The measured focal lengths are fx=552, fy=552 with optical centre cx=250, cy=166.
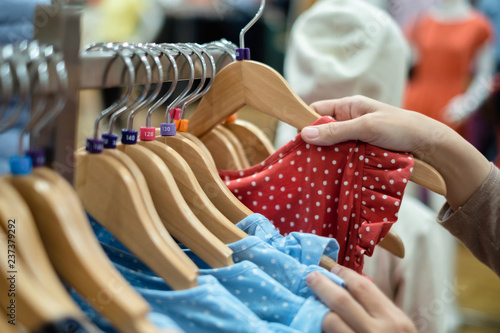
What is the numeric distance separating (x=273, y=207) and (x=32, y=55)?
17.6 inches

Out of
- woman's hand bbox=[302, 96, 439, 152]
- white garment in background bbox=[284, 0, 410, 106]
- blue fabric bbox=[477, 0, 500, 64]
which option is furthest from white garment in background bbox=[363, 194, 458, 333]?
blue fabric bbox=[477, 0, 500, 64]

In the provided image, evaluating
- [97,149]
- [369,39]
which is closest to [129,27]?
[369,39]

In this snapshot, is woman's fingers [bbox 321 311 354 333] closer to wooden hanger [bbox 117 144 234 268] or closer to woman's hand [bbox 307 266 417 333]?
woman's hand [bbox 307 266 417 333]

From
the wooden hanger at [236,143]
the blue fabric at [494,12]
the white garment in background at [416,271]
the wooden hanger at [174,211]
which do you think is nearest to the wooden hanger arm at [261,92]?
the wooden hanger at [236,143]

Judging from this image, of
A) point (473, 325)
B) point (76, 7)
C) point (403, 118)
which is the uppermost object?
point (76, 7)

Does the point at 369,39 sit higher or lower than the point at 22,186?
higher

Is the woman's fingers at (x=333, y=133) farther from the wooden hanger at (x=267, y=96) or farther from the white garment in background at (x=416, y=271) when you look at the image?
the white garment in background at (x=416, y=271)

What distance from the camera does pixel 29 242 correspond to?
0.50 meters

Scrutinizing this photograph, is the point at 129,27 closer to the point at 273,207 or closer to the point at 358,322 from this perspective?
the point at 273,207

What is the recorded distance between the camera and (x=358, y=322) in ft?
2.07

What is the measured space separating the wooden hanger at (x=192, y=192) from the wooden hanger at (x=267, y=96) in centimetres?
18

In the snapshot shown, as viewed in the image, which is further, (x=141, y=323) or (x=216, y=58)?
(x=216, y=58)

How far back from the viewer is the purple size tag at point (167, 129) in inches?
31.1

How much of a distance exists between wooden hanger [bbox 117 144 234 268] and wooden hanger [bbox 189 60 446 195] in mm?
221
